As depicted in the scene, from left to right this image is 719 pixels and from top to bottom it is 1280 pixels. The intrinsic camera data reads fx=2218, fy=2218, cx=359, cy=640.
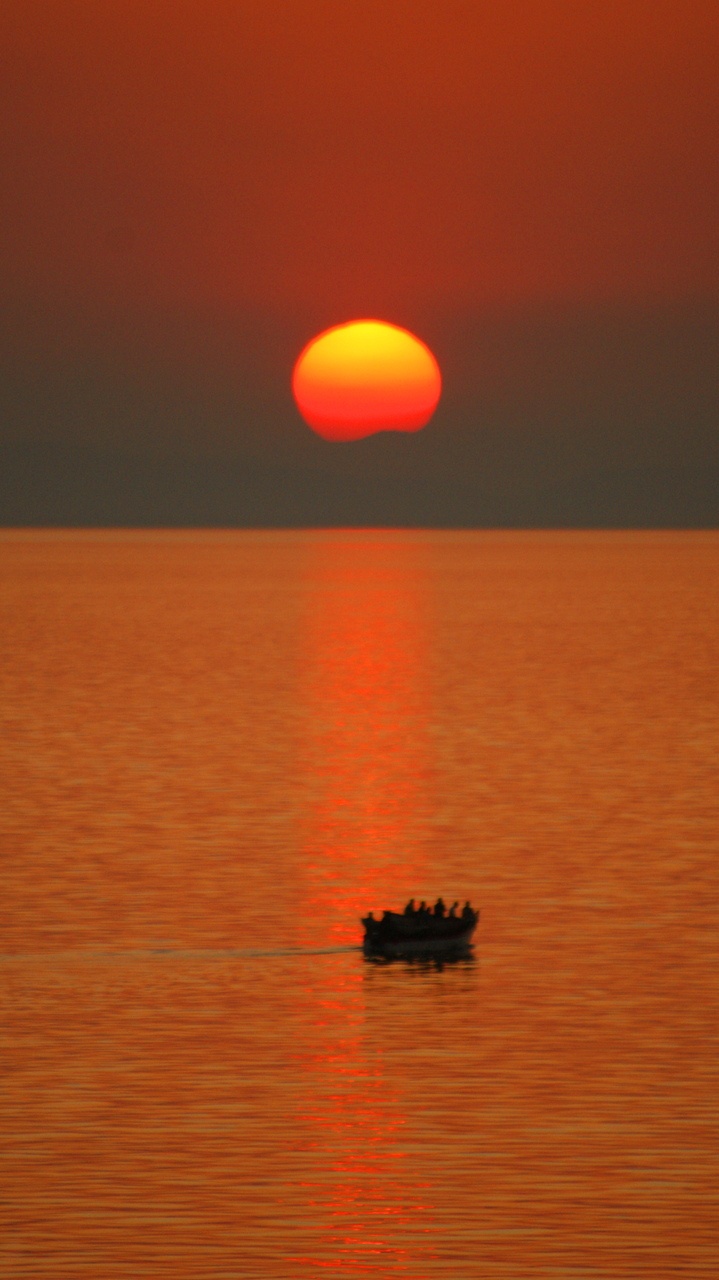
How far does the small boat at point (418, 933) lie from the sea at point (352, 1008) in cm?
Answer: 37

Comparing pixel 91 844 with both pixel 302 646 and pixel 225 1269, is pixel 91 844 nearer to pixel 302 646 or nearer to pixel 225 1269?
pixel 225 1269

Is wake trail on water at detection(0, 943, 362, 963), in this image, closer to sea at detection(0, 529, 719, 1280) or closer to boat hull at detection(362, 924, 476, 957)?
sea at detection(0, 529, 719, 1280)

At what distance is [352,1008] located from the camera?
34.7 meters

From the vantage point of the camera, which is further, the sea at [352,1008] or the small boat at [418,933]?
the small boat at [418,933]

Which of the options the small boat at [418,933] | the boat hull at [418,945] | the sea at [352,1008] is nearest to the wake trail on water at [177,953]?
the sea at [352,1008]

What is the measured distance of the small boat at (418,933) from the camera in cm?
3878

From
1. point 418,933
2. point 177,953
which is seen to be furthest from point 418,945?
point 177,953

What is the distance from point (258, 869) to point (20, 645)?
9071cm

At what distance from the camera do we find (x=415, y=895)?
45.8 metres

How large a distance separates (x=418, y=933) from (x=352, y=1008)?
4.59m

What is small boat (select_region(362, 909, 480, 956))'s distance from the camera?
38781 mm

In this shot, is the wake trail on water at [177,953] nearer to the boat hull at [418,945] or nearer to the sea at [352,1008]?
the sea at [352,1008]

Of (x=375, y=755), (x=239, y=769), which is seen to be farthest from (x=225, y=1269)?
(x=375, y=755)

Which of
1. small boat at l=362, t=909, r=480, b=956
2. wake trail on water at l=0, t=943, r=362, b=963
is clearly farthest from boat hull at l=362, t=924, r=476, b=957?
wake trail on water at l=0, t=943, r=362, b=963
